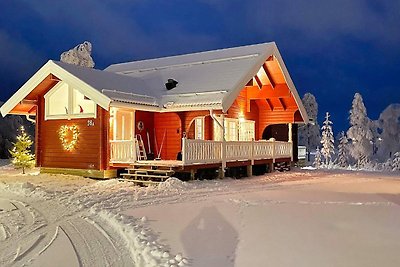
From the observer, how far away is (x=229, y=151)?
53.8 feet

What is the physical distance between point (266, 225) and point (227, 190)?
4924 mm

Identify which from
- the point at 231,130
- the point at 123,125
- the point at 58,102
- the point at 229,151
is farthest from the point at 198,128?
the point at 58,102

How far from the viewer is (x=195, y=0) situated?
591 ft

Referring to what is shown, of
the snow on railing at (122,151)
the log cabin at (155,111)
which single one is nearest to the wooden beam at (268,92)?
the log cabin at (155,111)

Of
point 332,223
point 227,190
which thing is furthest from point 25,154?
point 332,223

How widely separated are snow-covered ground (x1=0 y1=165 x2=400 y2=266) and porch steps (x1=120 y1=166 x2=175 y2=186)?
1.49 m

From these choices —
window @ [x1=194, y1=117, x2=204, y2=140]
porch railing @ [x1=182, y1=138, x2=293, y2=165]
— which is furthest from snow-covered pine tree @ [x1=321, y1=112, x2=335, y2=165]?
window @ [x1=194, y1=117, x2=204, y2=140]

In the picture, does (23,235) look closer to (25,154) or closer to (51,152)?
(51,152)

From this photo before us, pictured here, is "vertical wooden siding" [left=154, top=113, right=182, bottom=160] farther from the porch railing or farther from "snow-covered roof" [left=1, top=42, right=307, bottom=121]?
the porch railing

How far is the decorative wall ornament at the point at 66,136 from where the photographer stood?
644 inches

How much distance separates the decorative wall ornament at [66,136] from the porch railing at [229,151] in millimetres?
4852

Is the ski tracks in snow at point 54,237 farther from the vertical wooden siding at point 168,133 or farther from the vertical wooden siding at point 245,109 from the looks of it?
the vertical wooden siding at point 245,109

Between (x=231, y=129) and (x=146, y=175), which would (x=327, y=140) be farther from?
(x=146, y=175)

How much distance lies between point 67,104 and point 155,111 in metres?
3.51
